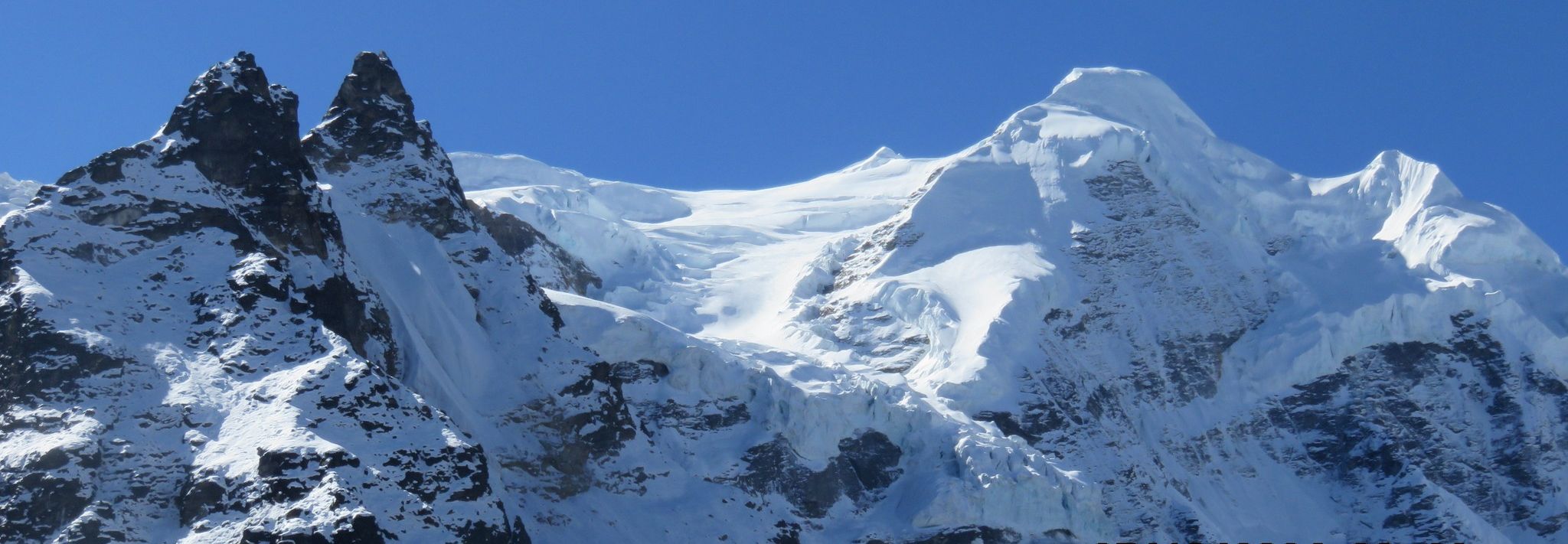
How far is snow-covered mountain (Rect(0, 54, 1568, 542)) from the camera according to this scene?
9181 centimetres

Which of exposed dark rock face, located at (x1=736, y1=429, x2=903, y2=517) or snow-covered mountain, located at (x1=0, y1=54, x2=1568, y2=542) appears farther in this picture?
exposed dark rock face, located at (x1=736, y1=429, x2=903, y2=517)

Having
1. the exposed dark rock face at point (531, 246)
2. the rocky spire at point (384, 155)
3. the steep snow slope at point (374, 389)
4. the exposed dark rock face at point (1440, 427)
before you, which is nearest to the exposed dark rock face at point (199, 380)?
the steep snow slope at point (374, 389)

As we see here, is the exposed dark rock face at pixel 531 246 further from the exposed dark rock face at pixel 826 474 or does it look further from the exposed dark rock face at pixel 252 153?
the exposed dark rock face at pixel 252 153

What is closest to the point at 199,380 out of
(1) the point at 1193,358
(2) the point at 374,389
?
(2) the point at 374,389

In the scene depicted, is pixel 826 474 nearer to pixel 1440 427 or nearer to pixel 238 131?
pixel 238 131

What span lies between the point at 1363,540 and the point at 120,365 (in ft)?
357

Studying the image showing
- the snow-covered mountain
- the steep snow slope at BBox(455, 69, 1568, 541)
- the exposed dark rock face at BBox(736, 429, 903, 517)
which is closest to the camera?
the snow-covered mountain

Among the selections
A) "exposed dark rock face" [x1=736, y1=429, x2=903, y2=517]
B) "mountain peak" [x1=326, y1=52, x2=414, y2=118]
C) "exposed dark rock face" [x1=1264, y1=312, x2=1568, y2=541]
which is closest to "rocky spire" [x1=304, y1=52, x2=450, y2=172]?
"mountain peak" [x1=326, y1=52, x2=414, y2=118]

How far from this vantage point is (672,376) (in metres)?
152

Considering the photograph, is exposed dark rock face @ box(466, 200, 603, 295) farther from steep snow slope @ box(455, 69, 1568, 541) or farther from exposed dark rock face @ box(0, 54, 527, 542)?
exposed dark rock face @ box(0, 54, 527, 542)

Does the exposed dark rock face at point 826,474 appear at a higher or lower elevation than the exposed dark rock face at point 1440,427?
lower

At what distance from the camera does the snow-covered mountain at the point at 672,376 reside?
91.8m

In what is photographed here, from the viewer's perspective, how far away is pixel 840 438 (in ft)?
492

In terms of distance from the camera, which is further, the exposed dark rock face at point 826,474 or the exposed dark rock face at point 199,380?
the exposed dark rock face at point 826,474
